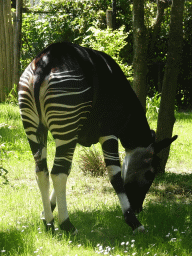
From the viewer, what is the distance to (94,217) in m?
4.07

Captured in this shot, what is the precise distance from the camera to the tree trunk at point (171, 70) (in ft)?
17.6

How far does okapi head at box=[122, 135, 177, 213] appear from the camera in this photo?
417cm

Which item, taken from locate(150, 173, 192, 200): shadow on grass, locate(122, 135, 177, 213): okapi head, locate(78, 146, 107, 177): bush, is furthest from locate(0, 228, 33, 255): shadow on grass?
locate(78, 146, 107, 177): bush

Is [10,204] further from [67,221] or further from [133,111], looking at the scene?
[133,111]

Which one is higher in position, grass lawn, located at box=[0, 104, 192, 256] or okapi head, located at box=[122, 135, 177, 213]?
okapi head, located at box=[122, 135, 177, 213]

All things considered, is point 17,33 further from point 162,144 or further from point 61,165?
point 61,165

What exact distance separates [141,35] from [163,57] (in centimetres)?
571

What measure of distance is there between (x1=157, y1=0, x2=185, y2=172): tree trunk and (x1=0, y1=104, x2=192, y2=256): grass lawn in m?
0.74

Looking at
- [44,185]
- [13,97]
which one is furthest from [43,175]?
[13,97]

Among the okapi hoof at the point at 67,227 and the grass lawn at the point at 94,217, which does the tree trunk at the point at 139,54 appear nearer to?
the grass lawn at the point at 94,217

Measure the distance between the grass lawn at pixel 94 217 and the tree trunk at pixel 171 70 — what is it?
737 mm

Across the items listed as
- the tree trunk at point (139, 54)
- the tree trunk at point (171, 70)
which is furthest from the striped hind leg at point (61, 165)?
the tree trunk at point (139, 54)

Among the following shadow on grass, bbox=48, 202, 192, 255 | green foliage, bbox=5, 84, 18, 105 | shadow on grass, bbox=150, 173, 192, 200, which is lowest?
shadow on grass, bbox=150, 173, 192, 200

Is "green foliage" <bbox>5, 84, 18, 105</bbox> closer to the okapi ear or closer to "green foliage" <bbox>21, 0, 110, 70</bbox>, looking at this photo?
"green foliage" <bbox>21, 0, 110, 70</bbox>
